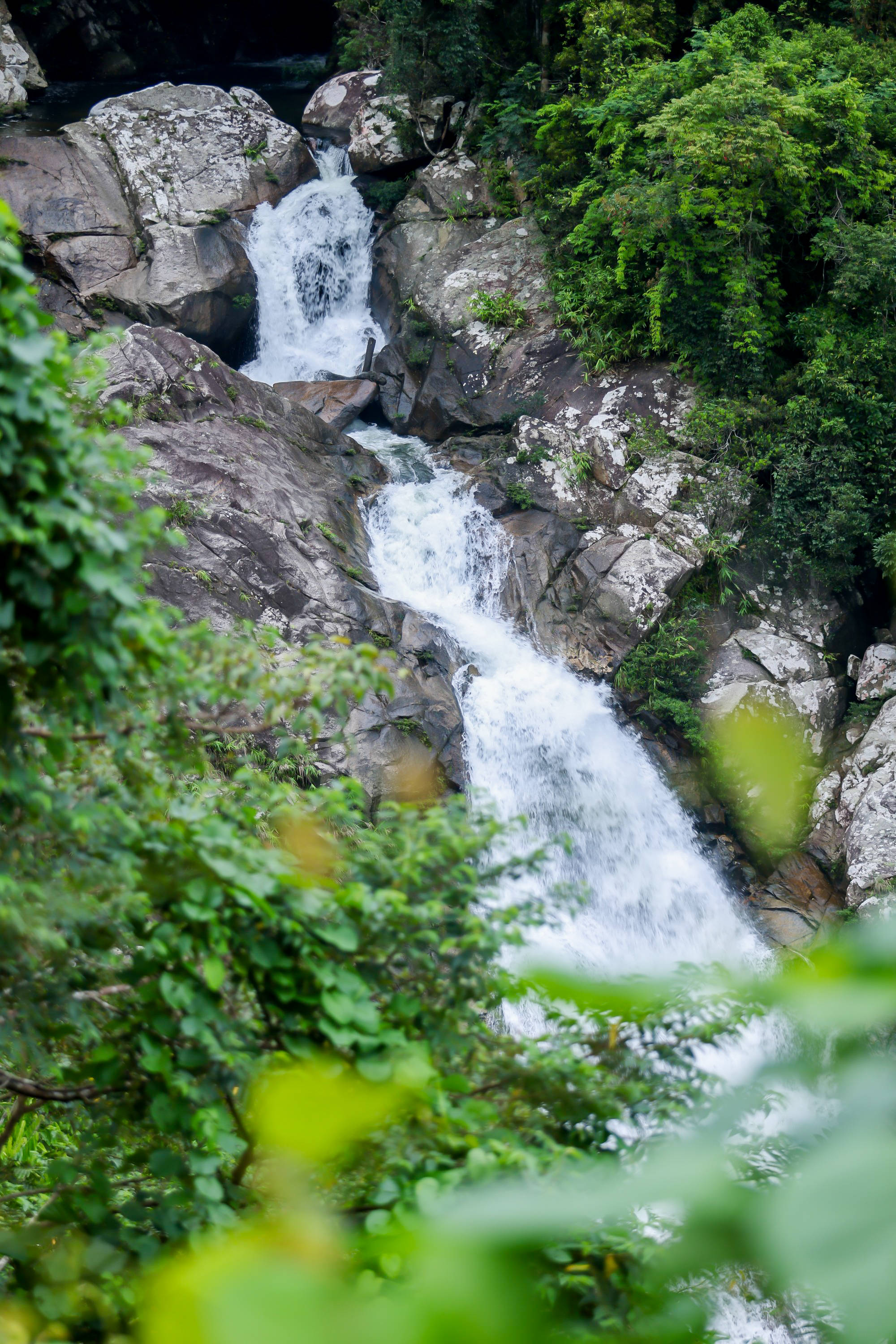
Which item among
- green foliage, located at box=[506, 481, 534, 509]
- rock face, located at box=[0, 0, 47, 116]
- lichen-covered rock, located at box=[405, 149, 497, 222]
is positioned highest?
rock face, located at box=[0, 0, 47, 116]

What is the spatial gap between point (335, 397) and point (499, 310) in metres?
2.78

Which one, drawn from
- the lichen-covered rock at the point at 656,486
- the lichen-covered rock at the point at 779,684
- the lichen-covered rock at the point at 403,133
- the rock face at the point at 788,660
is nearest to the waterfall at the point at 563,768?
the lichen-covered rock at the point at 779,684

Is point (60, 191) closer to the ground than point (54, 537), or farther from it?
farther from it

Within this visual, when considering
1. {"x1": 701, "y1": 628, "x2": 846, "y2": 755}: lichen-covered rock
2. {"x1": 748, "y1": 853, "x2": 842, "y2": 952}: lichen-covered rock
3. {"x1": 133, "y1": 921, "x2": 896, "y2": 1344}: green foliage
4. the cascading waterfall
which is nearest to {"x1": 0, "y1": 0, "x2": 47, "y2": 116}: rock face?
the cascading waterfall

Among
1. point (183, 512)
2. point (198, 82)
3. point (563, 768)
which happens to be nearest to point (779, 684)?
point (563, 768)

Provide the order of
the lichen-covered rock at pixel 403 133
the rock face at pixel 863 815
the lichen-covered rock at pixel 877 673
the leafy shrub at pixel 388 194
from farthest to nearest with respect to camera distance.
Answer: the lichen-covered rock at pixel 403 133
the leafy shrub at pixel 388 194
the lichen-covered rock at pixel 877 673
the rock face at pixel 863 815

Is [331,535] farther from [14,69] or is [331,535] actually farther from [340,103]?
[14,69]

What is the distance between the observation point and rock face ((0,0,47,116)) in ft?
49.1

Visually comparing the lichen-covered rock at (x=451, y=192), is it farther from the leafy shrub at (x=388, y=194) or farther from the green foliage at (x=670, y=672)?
the green foliage at (x=670, y=672)

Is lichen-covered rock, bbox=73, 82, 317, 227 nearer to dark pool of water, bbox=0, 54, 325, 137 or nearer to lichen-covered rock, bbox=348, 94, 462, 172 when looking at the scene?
dark pool of water, bbox=0, 54, 325, 137

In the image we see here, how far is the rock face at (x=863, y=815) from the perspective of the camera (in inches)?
363

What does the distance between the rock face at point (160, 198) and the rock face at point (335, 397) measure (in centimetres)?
163

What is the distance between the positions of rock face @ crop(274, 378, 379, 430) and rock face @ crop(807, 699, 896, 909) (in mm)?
8262

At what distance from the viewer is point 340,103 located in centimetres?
1658
